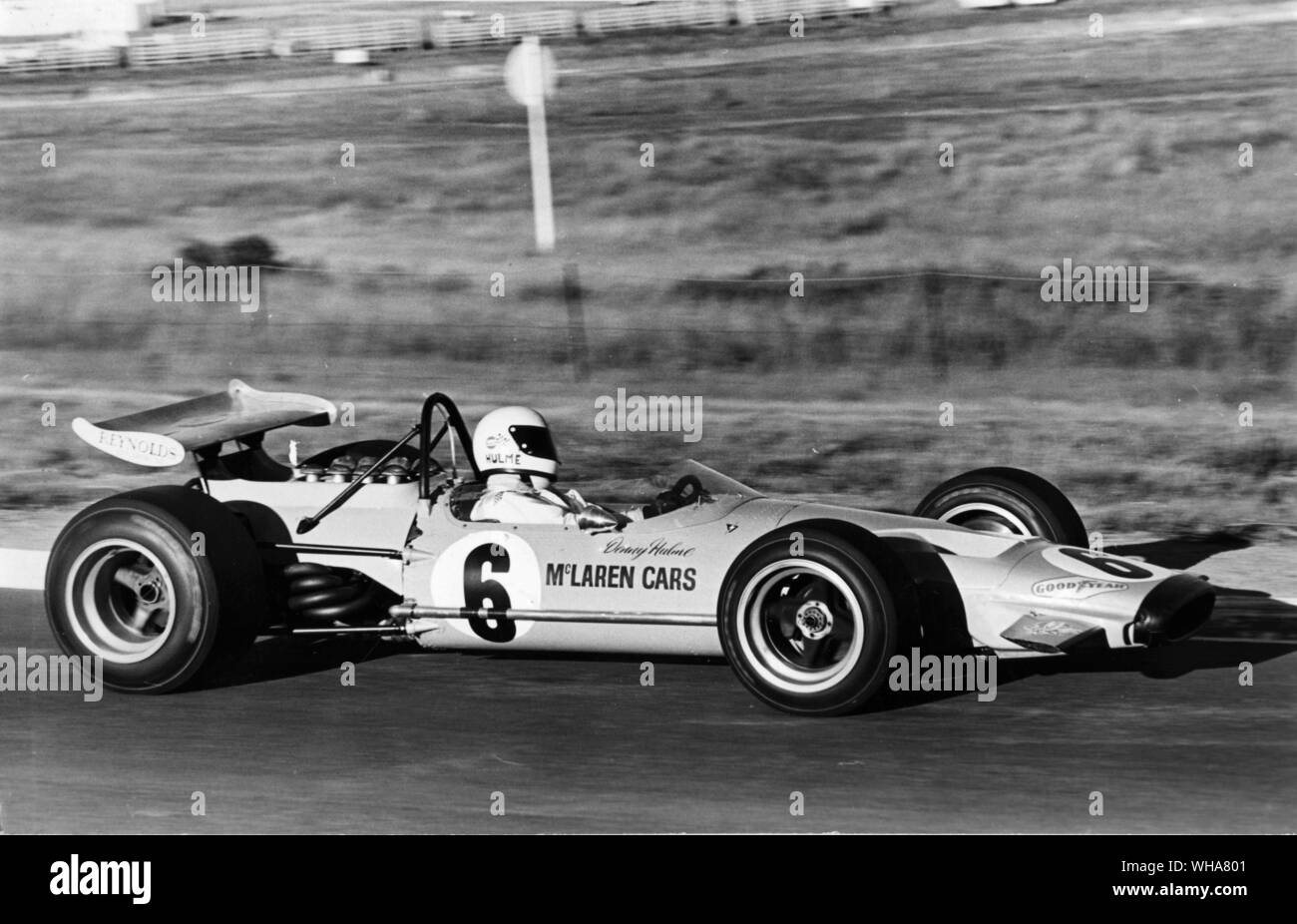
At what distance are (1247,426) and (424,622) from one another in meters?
6.07

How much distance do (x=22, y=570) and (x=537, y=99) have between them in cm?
603

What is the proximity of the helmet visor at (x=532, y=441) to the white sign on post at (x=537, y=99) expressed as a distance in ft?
19.2

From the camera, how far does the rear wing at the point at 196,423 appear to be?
6891mm

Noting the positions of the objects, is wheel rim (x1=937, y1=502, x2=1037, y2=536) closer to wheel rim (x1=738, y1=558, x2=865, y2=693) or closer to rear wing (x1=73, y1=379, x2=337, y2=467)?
wheel rim (x1=738, y1=558, x2=865, y2=693)

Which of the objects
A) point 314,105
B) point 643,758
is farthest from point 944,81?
point 643,758

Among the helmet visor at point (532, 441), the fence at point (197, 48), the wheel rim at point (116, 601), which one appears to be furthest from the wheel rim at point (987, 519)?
the fence at point (197, 48)

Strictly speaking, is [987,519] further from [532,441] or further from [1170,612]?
[532,441]

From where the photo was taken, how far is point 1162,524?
10094 millimetres

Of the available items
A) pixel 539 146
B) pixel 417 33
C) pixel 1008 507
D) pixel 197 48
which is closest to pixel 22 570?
pixel 1008 507

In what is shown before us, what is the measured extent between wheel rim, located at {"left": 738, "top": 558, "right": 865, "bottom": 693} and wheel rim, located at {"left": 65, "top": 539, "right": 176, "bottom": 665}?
7.36 ft

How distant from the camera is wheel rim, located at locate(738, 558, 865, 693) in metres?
5.94

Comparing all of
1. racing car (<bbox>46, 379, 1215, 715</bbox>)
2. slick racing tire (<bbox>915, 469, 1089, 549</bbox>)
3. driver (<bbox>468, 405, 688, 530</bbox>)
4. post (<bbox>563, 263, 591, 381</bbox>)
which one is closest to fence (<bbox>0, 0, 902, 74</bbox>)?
post (<bbox>563, 263, 591, 381</bbox>)

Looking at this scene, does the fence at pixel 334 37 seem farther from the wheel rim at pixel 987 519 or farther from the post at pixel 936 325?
the wheel rim at pixel 987 519

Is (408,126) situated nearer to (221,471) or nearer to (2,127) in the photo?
(2,127)
